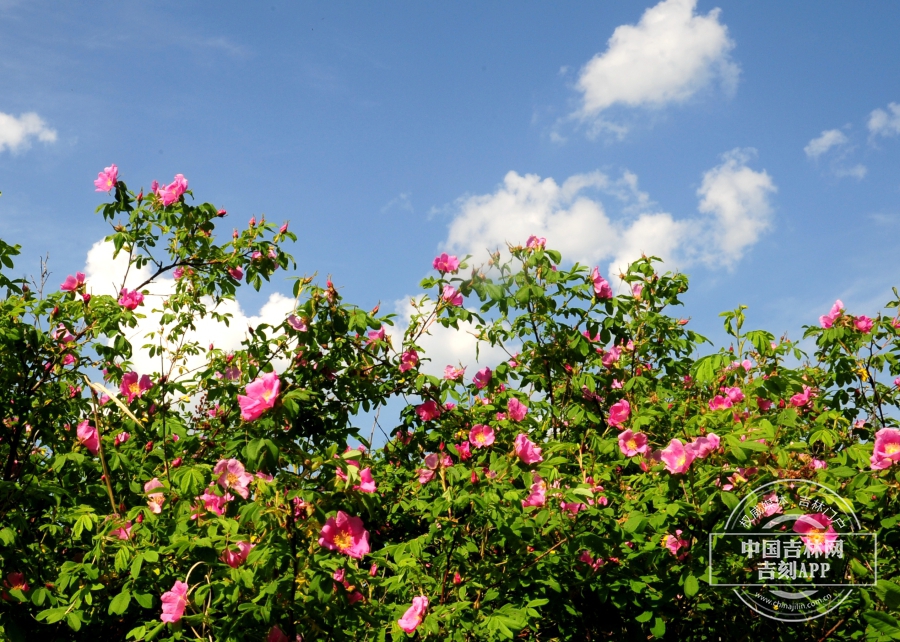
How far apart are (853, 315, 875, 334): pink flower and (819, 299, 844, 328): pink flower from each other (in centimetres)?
9

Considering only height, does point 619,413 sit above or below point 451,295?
below

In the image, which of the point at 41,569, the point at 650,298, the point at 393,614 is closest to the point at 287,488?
the point at 393,614

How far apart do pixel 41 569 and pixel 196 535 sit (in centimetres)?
95

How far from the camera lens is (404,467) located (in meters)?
3.90

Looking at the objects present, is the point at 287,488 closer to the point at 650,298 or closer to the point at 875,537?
the point at 875,537

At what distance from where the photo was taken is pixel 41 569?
2.97 m

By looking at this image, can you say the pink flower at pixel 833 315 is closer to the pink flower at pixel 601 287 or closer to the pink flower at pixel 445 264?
the pink flower at pixel 601 287

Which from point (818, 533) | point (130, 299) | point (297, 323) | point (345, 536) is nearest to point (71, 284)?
point (130, 299)

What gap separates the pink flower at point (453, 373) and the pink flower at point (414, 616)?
59.0 inches

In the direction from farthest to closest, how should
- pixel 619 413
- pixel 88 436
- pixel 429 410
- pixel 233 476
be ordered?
1. pixel 429 410
2. pixel 619 413
3. pixel 88 436
4. pixel 233 476

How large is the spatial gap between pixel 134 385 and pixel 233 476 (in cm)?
174

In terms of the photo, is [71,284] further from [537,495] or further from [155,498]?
[537,495]

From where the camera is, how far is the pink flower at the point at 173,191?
3893 mm

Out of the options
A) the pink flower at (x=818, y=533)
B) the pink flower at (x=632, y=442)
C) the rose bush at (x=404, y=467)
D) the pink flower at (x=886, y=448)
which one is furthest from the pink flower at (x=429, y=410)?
the pink flower at (x=886, y=448)
